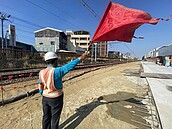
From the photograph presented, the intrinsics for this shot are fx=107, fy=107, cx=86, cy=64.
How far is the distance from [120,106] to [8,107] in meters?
4.09

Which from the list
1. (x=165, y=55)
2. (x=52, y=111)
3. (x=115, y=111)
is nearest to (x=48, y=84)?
(x=52, y=111)

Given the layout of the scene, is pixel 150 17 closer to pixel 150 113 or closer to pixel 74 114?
pixel 150 113

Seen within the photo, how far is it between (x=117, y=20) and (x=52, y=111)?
2432 millimetres

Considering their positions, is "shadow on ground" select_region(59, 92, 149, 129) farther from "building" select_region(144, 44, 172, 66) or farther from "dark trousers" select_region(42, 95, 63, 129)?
"building" select_region(144, 44, 172, 66)

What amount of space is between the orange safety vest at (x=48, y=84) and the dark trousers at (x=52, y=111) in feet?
0.34

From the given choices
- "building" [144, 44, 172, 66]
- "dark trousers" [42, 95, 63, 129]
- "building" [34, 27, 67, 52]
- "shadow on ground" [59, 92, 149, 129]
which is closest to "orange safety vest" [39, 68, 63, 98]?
"dark trousers" [42, 95, 63, 129]

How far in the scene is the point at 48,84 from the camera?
199cm

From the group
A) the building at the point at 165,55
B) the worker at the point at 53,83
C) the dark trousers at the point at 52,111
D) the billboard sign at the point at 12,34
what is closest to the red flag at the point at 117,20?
the worker at the point at 53,83

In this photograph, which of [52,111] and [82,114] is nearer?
[52,111]

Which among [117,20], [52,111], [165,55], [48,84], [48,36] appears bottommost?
[52,111]

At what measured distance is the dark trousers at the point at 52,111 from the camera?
212cm

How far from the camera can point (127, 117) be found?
10.7 feet

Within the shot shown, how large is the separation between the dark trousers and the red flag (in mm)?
1606

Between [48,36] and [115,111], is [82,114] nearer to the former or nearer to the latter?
[115,111]
